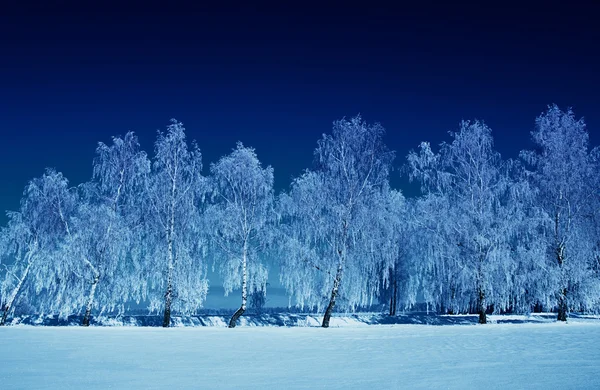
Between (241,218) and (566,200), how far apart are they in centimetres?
1591

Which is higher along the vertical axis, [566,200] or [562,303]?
[566,200]

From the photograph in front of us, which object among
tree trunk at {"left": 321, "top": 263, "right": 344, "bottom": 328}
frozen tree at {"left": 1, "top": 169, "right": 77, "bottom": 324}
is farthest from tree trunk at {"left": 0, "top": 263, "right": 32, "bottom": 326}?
tree trunk at {"left": 321, "top": 263, "right": 344, "bottom": 328}

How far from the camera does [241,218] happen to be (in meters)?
22.5

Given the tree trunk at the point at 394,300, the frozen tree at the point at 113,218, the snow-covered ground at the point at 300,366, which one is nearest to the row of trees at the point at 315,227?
the frozen tree at the point at 113,218

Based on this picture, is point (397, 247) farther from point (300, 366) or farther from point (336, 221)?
point (300, 366)

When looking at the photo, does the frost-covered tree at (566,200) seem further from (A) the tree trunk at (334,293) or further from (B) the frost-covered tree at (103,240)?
(B) the frost-covered tree at (103,240)

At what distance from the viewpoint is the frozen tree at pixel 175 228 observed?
22.0m

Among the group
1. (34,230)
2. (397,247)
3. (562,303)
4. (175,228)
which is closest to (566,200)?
(562,303)

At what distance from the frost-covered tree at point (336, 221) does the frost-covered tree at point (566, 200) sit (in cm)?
797

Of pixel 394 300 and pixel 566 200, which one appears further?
pixel 394 300

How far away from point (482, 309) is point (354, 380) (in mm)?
18234

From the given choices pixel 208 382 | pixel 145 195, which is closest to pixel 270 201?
pixel 145 195

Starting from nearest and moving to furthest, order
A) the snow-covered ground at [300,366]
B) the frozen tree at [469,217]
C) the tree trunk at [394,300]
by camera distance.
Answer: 1. the snow-covered ground at [300,366]
2. the frozen tree at [469,217]
3. the tree trunk at [394,300]

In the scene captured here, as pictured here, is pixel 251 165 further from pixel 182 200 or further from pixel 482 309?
pixel 482 309
